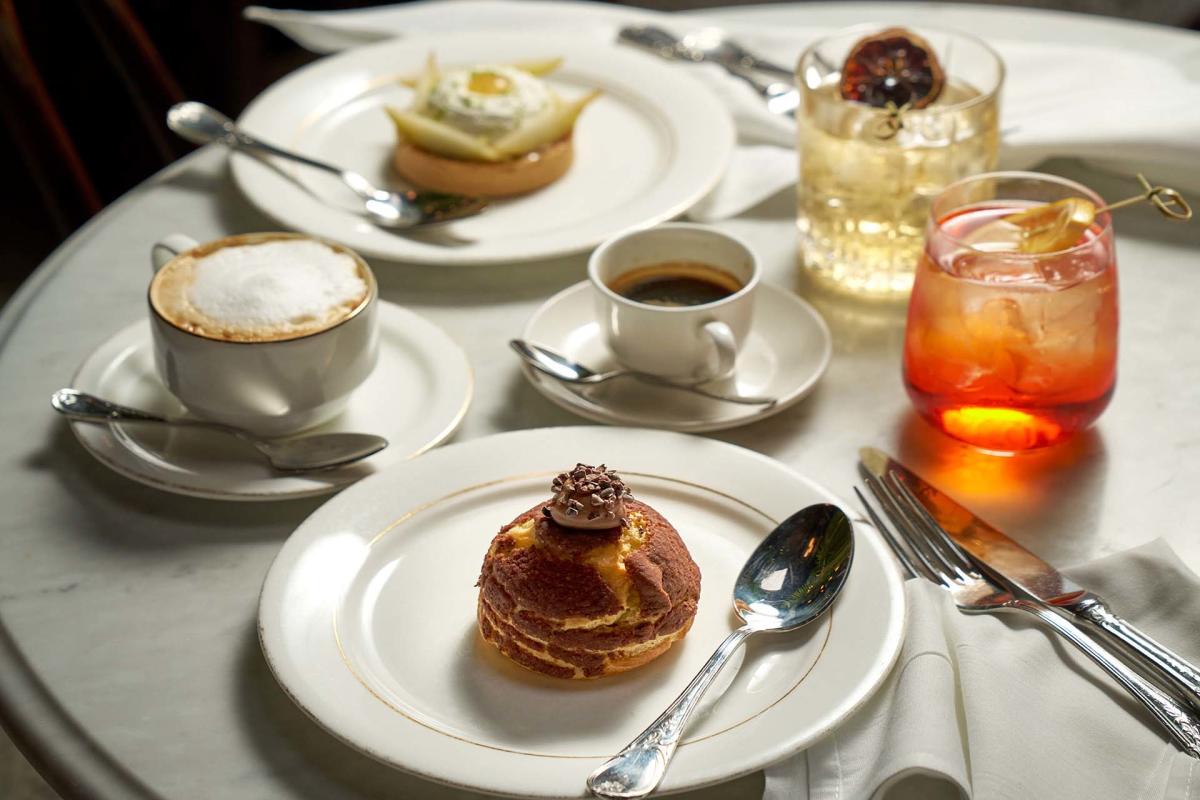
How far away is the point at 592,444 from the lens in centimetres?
114

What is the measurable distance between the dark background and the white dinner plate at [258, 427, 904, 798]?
1168mm

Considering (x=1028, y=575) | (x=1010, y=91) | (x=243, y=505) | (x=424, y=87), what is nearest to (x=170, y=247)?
(x=243, y=505)

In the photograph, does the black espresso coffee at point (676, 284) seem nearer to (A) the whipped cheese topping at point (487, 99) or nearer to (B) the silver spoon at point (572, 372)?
(B) the silver spoon at point (572, 372)

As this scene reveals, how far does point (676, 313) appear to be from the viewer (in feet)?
4.07

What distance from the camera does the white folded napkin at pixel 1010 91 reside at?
5.11 ft

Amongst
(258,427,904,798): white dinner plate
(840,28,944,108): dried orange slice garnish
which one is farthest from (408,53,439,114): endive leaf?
(258,427,904,798): white dinner plate

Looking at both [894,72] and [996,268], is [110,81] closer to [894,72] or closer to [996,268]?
[894,72]

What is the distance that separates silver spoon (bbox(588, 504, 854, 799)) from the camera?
32.5 inches

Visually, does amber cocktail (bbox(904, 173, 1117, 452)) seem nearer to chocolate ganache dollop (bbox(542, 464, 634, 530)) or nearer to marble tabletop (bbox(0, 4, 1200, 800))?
marble tabletop (bbox(0, 4, 1200, 800))

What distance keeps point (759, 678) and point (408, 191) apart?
96 centimetres

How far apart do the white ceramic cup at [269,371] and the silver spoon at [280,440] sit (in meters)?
0.02

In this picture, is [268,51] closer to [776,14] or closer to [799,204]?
[776,14]

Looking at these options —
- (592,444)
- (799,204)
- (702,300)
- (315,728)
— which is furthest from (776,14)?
(315,728)

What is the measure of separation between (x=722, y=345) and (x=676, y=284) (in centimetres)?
15
